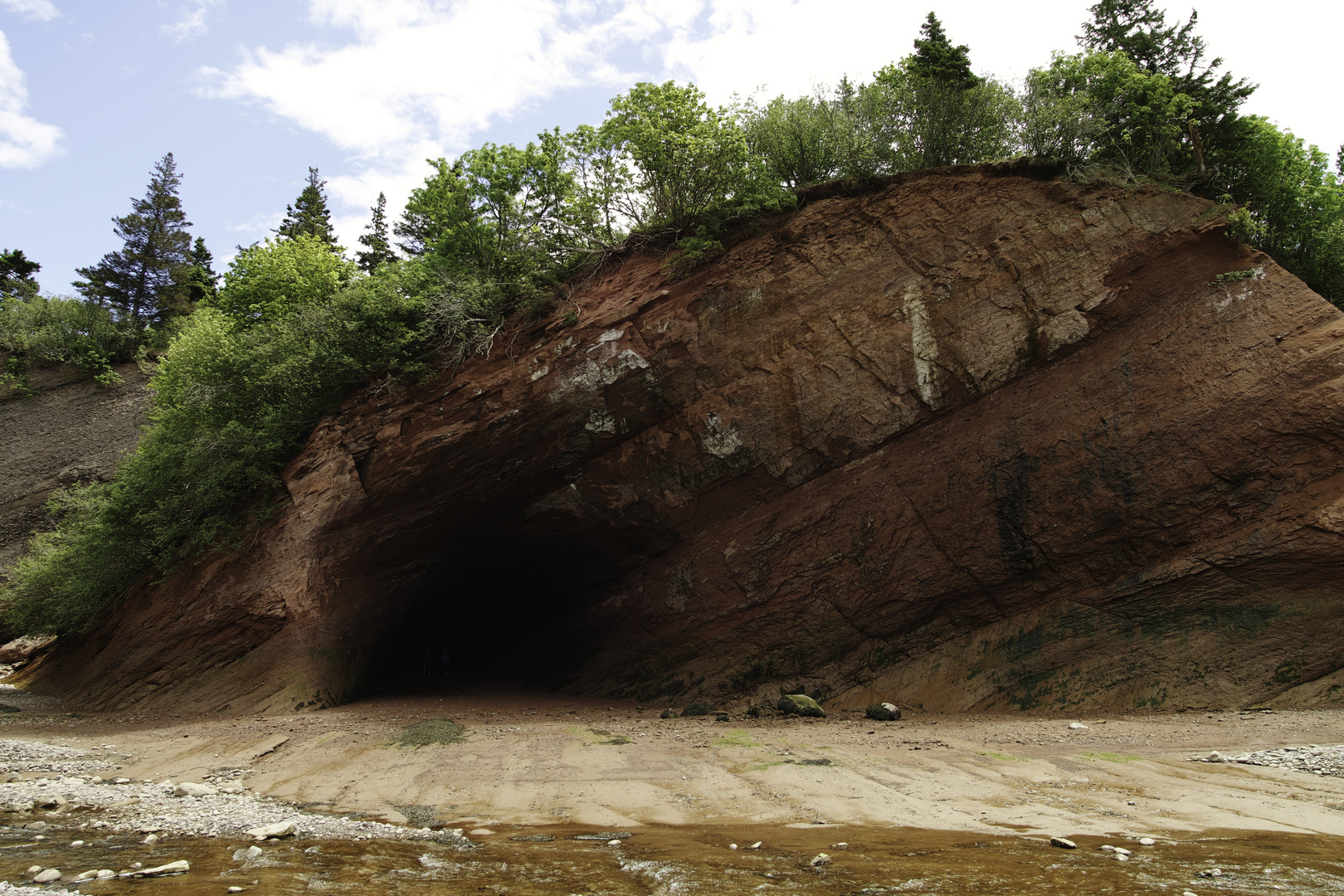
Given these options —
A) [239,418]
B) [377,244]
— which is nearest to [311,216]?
[377,244]

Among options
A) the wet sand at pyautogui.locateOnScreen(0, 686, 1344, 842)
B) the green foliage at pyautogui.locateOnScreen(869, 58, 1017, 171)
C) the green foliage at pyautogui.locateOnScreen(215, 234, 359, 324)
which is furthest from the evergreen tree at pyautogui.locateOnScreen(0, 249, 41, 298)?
the green foliage at pyautogui.locateOnScreen(869, 58, 1017, 171)

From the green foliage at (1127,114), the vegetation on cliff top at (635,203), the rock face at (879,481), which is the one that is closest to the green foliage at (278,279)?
the vegetation on cliff top at (635,203)

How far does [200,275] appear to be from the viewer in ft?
123

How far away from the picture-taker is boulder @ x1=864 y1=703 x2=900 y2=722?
11945mm

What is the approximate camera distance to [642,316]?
587 inches

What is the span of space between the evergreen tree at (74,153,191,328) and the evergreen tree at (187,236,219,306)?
1.56 ft

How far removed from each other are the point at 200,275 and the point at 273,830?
131 ft

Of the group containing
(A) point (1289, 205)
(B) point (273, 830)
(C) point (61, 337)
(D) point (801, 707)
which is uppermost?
(C) point (61, 337)

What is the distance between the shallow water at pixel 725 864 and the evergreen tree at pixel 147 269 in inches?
1506

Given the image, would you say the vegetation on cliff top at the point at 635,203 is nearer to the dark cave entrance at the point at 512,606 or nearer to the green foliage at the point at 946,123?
the green foliage at the point at 946,123

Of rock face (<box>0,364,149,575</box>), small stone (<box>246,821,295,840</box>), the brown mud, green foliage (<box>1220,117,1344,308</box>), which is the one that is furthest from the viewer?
rock face (<box>0,364,149,575</box>)

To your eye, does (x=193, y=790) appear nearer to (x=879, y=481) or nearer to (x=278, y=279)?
(x=879, y=481)

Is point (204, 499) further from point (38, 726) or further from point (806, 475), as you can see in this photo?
point (806, 475)

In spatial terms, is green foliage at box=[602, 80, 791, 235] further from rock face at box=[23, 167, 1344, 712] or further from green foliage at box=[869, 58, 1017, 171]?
green foliage at box=[869, 58, 1017, 171]
